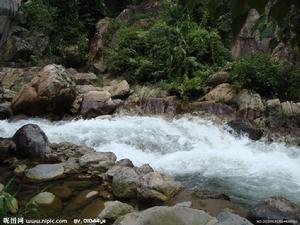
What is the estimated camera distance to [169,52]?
1116 cm

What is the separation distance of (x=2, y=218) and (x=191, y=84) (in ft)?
24.0

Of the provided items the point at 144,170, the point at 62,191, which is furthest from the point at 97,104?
the point at 62,191

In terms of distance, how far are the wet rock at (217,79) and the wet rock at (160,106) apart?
969mm

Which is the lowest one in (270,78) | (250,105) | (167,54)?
(250,105)

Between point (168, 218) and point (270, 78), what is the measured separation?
19.9 feet

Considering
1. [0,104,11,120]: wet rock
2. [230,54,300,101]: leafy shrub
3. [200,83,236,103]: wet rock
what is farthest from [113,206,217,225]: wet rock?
[0,104,11,120]: wet rock

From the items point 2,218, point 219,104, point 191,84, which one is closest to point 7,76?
point 191,84

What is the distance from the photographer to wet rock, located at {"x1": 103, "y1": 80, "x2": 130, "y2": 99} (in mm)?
10492

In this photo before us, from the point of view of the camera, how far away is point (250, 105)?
29.4ft

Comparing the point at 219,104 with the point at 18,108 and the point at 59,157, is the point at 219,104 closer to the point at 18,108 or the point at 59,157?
the point at 59,157

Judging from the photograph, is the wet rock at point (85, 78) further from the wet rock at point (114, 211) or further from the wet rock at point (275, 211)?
the wet rock at point (275, 211)

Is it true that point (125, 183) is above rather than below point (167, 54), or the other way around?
below

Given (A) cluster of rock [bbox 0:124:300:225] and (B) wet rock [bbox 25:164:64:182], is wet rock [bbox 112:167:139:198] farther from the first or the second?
(B) wet rock [bbox 25:164:64:182]

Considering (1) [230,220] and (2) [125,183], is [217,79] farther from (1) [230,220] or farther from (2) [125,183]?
(1) [230,220]
